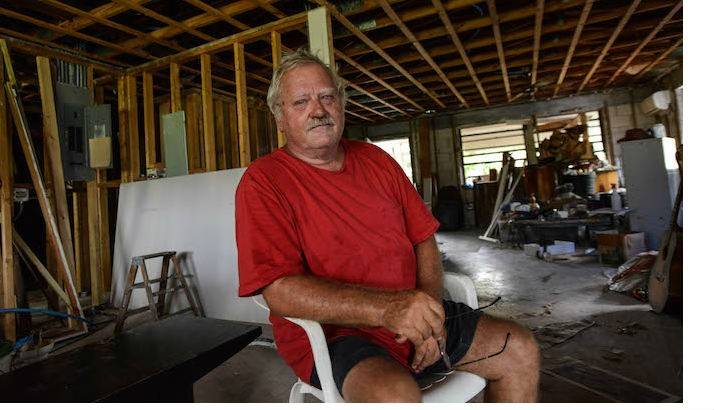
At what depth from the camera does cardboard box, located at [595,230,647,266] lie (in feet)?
14.4

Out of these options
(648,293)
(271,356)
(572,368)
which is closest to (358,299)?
(572,368)

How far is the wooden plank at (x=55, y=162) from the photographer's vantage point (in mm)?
3672

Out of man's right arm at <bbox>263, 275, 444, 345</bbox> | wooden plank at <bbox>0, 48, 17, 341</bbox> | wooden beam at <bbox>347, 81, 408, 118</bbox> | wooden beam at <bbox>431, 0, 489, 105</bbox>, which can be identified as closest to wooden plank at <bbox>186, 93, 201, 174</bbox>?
wooden plank at <bbox>0, 48, 17, 341</bbox>

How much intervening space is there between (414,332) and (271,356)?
1.92 metres

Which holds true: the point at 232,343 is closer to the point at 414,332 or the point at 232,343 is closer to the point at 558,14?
the point at 414,332

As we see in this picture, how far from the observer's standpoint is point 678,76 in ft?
24.3

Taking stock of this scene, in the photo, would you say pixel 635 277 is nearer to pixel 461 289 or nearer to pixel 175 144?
pixel 461 289

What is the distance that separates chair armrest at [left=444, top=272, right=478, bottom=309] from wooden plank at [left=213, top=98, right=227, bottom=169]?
18.3ft

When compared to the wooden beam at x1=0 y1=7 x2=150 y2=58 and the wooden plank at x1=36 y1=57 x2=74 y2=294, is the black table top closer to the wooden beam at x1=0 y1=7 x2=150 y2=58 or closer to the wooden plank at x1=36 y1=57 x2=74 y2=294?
the wooden plank at x1=36 y1=57 x2=74 y2=294

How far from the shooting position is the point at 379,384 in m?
0.96

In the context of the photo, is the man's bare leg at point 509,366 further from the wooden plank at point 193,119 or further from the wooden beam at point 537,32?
the wooden beam at point 537,32

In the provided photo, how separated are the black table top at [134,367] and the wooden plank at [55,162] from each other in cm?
283

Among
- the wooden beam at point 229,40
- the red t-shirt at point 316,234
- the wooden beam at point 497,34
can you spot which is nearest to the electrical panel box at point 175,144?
the wooden beam at point 229,40

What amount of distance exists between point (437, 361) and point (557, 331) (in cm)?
190
